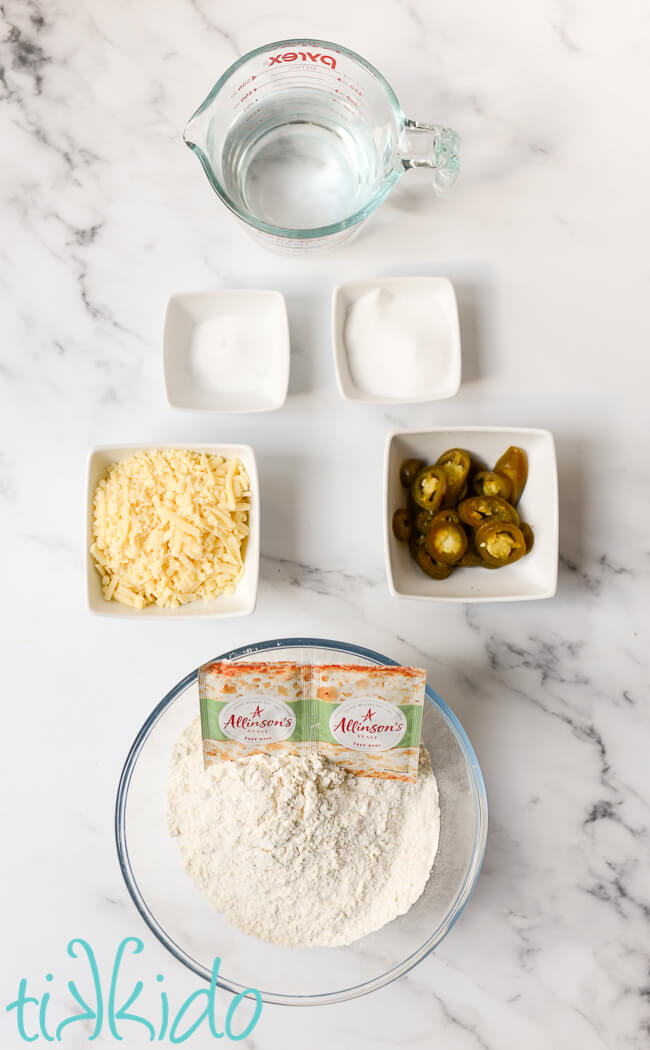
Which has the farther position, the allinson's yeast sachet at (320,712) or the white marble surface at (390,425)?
the white marble surface at (390,425)

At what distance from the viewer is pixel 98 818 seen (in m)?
1.20

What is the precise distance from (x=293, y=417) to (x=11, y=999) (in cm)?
96

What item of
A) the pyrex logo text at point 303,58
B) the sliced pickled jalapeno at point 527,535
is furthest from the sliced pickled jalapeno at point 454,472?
the pyrex logo text at point 303,58

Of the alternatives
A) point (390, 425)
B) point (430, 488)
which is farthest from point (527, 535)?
point (390, 425)

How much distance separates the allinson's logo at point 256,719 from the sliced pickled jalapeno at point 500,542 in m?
0.34

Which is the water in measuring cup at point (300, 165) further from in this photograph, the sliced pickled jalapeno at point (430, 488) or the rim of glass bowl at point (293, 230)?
the sliced pickled jalapeno at point (430, 488)

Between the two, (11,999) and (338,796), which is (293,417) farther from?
(11,999)

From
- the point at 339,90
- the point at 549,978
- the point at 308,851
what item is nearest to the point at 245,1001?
the point at 308,851

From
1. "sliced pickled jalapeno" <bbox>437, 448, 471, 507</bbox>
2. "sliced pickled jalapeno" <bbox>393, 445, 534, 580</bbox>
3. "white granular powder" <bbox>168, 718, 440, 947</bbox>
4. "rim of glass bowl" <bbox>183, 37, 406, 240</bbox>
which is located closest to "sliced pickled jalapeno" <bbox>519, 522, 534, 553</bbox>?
"sliced pickled jalapeno" <bbox>393, 445, 534, 580</bbox>

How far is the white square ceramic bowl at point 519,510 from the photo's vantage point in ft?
3.62

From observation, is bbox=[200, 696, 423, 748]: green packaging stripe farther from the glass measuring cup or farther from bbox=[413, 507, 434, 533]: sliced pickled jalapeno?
the glass measuring cup

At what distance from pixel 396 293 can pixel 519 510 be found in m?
A: 0.36

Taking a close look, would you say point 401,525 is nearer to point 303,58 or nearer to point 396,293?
point 396,293

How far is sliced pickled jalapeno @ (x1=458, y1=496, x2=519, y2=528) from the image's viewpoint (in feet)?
3.57
